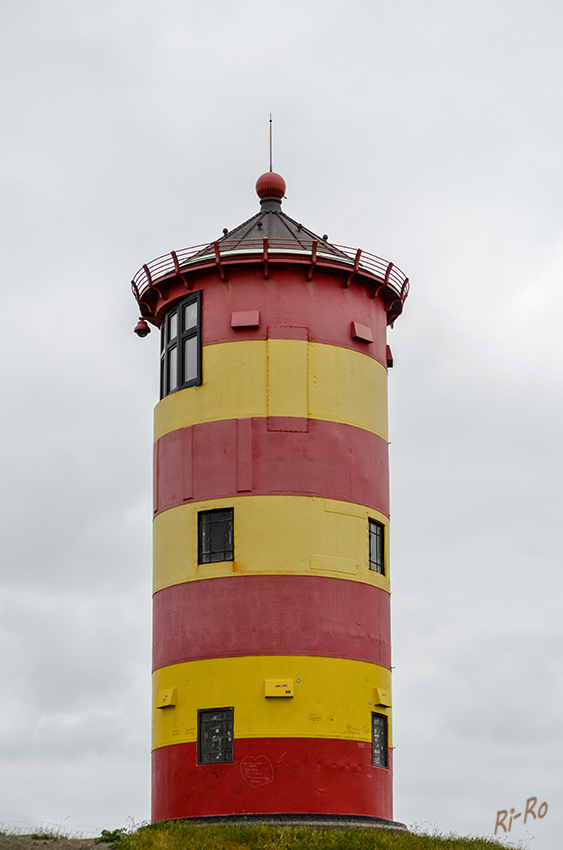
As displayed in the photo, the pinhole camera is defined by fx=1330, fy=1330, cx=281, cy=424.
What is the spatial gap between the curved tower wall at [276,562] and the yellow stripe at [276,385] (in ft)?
0.14

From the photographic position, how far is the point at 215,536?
3669cm

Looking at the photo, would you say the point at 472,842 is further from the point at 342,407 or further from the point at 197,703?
the point at 342,407

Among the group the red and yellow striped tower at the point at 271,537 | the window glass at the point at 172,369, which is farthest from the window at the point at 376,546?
the window glass at the point at 172,369

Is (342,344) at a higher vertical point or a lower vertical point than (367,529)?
higher

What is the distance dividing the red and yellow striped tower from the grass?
134cm

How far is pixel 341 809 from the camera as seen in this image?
34.7m

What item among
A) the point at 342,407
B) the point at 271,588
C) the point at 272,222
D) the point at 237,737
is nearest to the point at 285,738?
the point at 237,737

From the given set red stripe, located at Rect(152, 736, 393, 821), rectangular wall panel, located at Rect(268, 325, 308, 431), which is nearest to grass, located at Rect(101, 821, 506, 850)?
red stripe, located at Rect(152, 736, 393, 821)

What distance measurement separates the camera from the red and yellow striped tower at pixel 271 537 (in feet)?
115

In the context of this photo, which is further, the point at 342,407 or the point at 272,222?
the point at 272,222

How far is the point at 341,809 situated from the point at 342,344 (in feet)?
42.1

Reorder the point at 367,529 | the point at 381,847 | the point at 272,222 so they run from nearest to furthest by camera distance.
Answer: the point at 381,847, the point at 367,529, the point at 272,222

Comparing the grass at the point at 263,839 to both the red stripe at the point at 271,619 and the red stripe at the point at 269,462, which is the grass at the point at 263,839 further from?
the red stripe at the point at 269,462

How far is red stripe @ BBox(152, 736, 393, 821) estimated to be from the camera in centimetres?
3438
